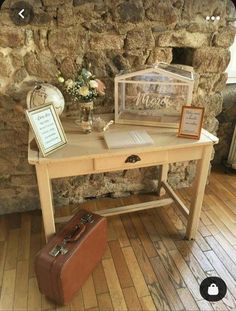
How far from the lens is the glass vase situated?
1679 millimetres

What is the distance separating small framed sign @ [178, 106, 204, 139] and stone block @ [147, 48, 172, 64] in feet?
1.85

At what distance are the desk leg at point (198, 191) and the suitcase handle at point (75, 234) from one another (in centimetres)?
79

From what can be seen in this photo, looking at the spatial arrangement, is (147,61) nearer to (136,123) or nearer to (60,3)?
(136,123)

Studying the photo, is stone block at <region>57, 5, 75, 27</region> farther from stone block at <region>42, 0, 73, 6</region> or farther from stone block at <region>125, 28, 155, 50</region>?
stone block at <region>125, 28, 155, 50</region>

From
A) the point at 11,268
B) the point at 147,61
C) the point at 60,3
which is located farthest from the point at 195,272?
the point at 60,3

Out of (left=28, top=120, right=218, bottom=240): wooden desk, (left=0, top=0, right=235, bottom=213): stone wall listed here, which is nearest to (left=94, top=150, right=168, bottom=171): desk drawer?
(left=28, top=120, right=218, bottom=240): wooden desk

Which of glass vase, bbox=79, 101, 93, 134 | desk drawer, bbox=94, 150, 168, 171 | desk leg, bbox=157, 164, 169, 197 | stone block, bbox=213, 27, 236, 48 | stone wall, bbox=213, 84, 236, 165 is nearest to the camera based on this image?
desk drawer, bbox=94, 150, 168, 171

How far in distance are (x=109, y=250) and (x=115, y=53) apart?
55.9 inches

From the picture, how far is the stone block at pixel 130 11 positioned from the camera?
1.79 meters

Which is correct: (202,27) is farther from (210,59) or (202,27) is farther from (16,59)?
(16,59)

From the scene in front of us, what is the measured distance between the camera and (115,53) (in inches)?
76.2

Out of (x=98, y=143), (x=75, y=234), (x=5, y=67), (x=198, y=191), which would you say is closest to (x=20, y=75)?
(x=5, y=67)

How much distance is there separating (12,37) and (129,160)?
1.09 meters

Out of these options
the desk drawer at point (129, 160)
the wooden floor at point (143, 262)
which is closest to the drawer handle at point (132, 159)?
the desk drawer at point (129, 160)
